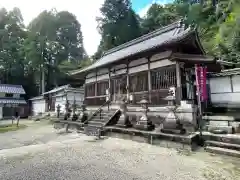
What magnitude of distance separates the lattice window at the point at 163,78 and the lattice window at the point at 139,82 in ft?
1.78

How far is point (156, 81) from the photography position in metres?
11.2

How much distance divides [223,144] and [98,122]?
7236mm

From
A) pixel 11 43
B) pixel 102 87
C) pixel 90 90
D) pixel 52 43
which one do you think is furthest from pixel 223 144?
pixel 11 43

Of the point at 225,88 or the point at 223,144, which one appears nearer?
the point at 223,144

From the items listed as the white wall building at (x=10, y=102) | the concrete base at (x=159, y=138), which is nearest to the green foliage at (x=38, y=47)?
the white wall building at (x=10, y=102)

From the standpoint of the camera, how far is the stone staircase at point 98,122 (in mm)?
10578

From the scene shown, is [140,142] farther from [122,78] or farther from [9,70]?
[9,70]

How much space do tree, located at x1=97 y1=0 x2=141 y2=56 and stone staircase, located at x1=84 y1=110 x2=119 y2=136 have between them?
75.5 ft

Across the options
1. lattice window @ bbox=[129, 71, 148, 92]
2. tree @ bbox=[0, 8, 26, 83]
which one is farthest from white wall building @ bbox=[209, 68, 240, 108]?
tree @ bbox=[0, 8, 26, 83]

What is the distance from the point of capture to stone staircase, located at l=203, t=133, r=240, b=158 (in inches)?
234

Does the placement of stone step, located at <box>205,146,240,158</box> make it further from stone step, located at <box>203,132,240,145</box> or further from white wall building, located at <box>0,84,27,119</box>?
white wall building, located at <box>0,84,27,119</box>

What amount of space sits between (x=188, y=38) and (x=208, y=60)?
170 cm

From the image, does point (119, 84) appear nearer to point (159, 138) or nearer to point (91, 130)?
point (91, 130)

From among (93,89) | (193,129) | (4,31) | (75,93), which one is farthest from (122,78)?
(4,31)
